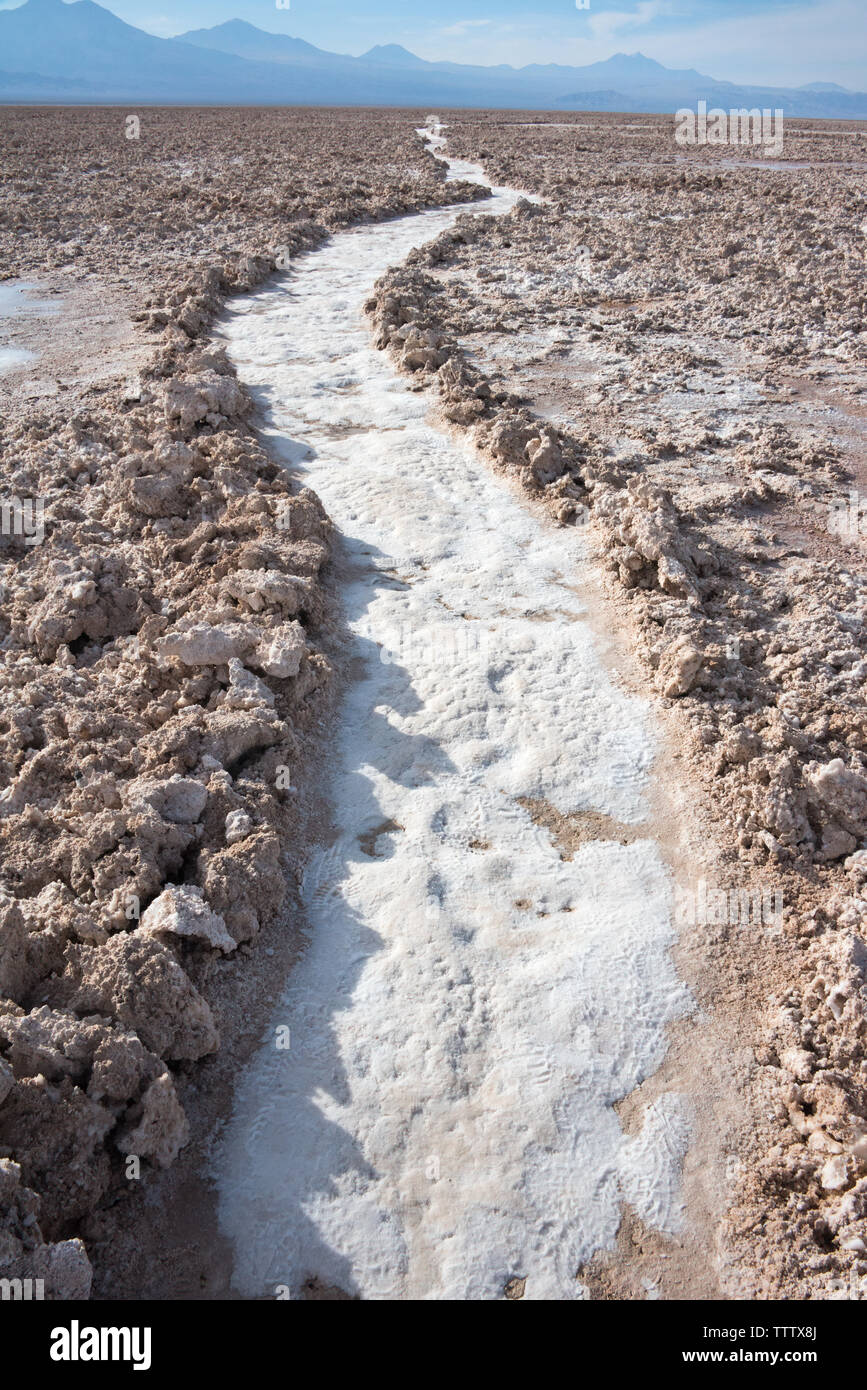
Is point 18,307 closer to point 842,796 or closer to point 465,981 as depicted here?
point 465,981

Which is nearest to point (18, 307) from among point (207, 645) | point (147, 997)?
point (207, 645)

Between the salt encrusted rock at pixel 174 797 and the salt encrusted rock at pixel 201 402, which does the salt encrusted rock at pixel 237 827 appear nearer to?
the salt encrusted rock at pixel 174 797

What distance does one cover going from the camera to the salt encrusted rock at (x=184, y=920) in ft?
11.0

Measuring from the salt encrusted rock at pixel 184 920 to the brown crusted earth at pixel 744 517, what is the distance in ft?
5.75

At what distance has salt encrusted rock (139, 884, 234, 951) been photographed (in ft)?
11.0

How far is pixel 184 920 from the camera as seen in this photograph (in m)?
3.39

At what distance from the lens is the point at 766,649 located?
207 inches

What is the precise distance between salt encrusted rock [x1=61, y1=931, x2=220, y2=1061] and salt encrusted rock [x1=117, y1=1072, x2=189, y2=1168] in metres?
0.20

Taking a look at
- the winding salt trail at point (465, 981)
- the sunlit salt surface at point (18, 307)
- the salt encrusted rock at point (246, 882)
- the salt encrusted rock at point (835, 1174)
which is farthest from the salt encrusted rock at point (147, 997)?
the sunlit salt surface at point (18, 307)

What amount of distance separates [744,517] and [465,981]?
4612mm

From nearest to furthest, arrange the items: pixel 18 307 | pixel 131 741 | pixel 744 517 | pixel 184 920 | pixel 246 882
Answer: pixel 184 920 < pixel 246 882 < pixel 131 741 < pixel 744 517 < pixel 18 307

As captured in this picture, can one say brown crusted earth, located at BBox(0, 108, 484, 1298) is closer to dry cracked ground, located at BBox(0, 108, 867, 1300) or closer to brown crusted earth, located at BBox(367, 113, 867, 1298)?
dry cracked ground, located at BBox(0, 108, 867, 1300)

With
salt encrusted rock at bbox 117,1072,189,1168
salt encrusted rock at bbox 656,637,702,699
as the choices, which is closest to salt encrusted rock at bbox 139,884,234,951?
salt encrusted rock at bbox 117,1072,189,1168
